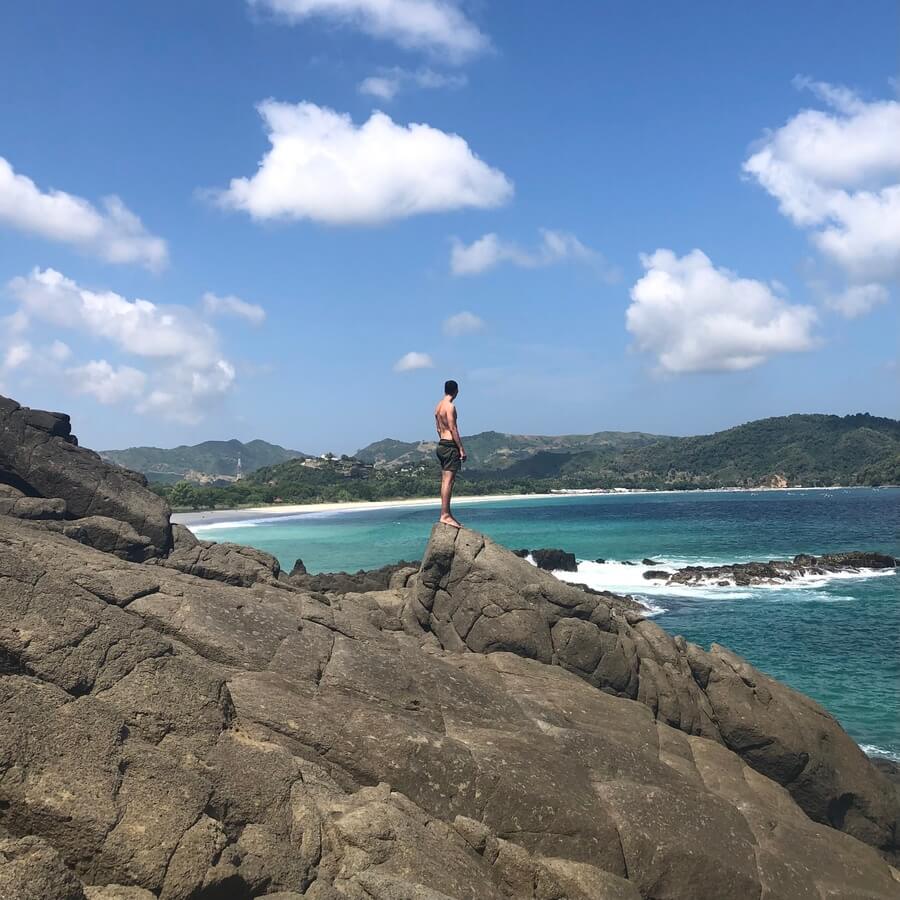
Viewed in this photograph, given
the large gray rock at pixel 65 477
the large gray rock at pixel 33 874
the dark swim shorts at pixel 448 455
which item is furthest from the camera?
the large gray rock at pixel 65 477

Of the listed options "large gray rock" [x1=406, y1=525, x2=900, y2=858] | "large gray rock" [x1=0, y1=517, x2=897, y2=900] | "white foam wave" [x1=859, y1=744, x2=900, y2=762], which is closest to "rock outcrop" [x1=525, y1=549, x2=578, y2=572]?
"white foam wave" [x1=859, y1=744, x2=900, y2=762]

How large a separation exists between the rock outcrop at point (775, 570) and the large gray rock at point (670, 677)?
138 ft

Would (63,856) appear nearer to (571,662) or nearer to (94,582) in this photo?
(94,582)

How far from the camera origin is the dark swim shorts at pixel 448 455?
71.8ft

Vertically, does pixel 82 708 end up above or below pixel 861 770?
above

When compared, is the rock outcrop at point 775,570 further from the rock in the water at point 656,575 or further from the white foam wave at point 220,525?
the white foam wave at point 220,525

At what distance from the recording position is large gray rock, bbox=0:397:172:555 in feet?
84.2

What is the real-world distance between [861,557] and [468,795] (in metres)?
69.6

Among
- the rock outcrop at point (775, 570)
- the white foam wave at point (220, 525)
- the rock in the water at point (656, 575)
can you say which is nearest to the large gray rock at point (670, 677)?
the rock outcrop at point (775, 570)

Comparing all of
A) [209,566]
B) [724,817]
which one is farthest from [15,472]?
[724,817]

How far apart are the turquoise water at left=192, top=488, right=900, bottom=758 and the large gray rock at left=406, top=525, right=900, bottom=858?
26.2 feet

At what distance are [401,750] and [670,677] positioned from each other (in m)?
10.9

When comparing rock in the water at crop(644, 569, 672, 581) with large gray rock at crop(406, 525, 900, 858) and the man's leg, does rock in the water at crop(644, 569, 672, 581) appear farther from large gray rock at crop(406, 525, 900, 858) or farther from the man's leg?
the man's leg

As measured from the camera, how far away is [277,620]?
14.3 meters
